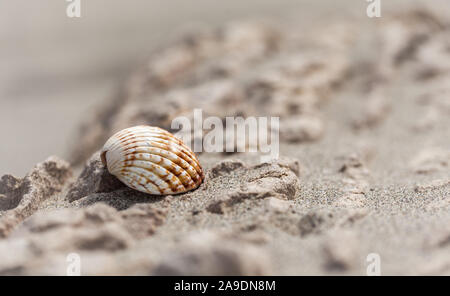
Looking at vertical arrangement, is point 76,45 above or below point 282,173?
above

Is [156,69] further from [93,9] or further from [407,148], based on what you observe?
[93,9]

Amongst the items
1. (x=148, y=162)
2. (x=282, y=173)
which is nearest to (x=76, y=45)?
(x=148, y=162)

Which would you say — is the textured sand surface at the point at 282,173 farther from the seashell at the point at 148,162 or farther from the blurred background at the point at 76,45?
the blurred background at the point at 76,45

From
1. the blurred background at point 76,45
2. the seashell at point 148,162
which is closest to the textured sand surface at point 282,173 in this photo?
the seashell at point 148,162

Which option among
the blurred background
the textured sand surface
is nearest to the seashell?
the textured sand surface

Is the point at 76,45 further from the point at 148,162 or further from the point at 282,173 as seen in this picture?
the point at 282,173

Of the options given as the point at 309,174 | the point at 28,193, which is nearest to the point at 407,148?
the point at 309,174

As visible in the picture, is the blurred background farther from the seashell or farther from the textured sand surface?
the seashell
